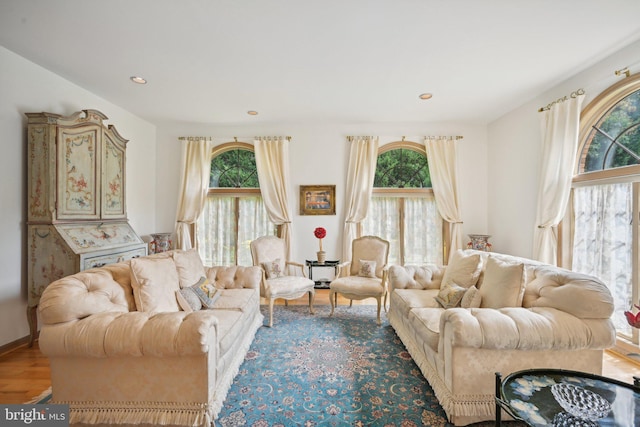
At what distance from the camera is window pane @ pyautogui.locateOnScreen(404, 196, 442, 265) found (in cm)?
506

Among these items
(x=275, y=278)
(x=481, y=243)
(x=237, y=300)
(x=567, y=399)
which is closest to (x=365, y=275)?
(x=275, y=278)

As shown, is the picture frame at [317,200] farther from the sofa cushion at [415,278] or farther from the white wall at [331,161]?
the sofa cushion at [415,278]

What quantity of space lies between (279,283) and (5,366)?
8.72ft

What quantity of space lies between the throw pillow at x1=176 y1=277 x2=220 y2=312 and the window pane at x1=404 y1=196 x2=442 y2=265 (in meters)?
3.60

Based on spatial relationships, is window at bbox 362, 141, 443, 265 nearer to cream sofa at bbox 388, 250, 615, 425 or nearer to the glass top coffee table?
cream sofa at bbox 388, 250, 615, 425

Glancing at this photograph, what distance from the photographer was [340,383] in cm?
224

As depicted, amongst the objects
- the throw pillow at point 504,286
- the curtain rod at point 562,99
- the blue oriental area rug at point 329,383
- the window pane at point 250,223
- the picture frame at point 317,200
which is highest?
the curtain rod at point 562,99

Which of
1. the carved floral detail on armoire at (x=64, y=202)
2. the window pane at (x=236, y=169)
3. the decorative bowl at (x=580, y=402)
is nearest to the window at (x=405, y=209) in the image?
the window pane at (x=236, y=169)

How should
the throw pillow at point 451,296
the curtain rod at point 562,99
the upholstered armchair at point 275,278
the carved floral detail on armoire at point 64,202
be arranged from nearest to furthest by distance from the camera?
the throw pillow at point 451,296 < the carved floral detail on armoire at point 64,202 < the curtain rod at point 562,99 < the upholstered armchair at point 275,278

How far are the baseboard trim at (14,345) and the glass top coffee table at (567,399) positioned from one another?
4.31 meters

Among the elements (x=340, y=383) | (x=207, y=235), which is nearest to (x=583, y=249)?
(x=340, y=383)

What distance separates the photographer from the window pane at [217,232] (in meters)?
5.13

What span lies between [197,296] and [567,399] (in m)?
2.70

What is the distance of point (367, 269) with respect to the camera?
392cm
